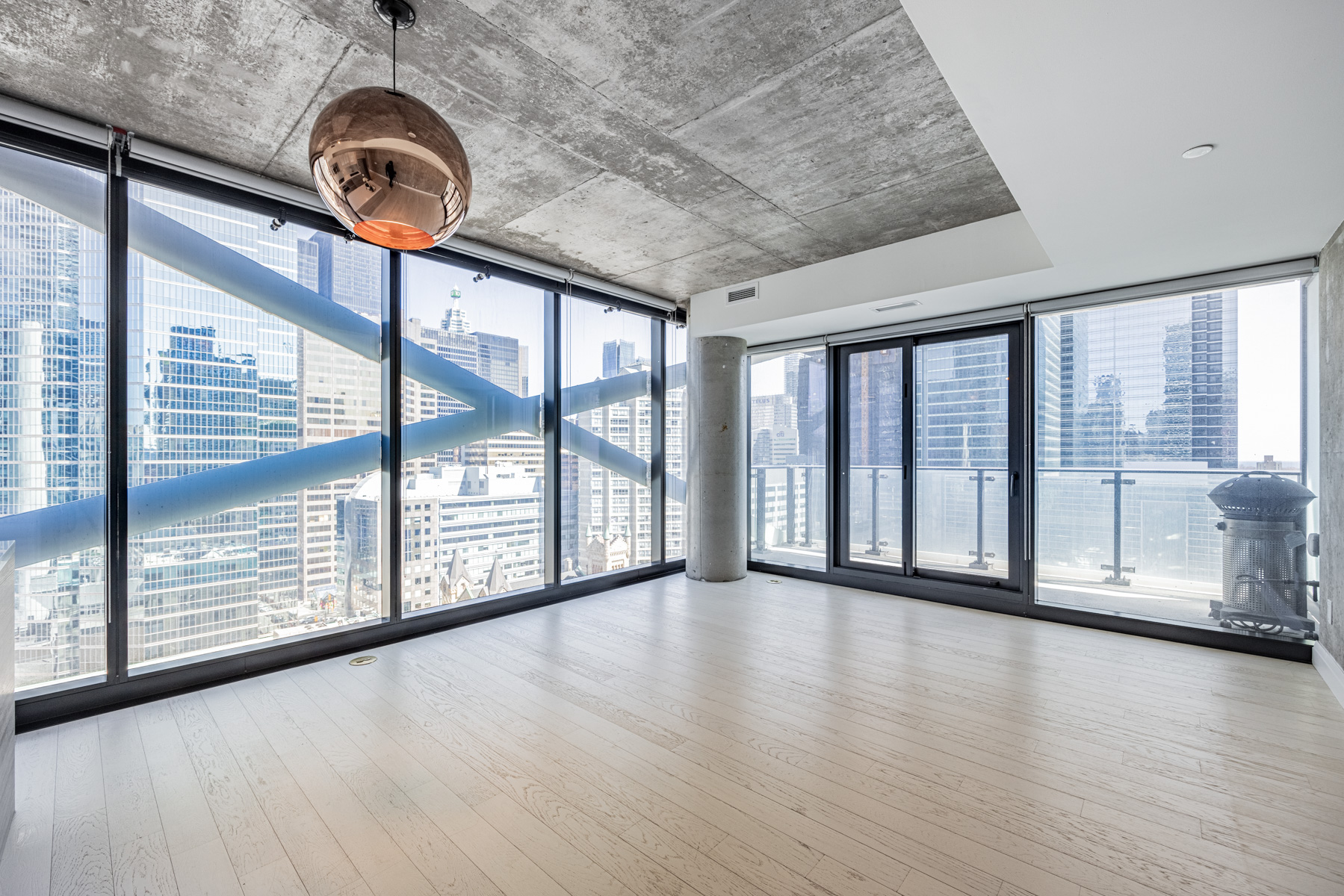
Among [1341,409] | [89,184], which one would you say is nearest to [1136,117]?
[1341,409]

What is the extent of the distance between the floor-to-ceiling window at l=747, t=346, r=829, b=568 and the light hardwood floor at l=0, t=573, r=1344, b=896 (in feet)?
8.50

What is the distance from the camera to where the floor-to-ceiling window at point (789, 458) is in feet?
21.0

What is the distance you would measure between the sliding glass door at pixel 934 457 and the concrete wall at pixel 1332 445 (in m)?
1.80

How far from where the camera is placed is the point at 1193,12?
168 cm

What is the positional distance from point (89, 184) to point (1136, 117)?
506 cm

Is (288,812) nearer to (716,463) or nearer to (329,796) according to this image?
(329,796)

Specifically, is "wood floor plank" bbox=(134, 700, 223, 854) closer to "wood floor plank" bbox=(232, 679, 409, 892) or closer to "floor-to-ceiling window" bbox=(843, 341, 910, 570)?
"wood floor plank" bbox=(232, 679, 409, 892)

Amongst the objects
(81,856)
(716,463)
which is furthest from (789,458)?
(81,856)

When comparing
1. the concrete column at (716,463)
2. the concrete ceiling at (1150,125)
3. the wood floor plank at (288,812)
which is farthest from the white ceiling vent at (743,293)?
the wood floor plank at (288,812)

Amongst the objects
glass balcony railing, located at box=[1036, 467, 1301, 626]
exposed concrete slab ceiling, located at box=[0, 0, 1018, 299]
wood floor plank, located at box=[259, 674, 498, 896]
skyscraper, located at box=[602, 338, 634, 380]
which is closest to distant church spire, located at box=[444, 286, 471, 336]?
exposed concrete slab ceiling, located at box=[0, 0, 1018, 299]

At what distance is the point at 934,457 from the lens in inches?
222

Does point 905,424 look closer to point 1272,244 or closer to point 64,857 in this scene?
point 1272,244

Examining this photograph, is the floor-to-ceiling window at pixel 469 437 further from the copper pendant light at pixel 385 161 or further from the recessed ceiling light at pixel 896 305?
the recessed ceiling light at pixel 896 305

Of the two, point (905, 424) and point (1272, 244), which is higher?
point (1272, 244)
